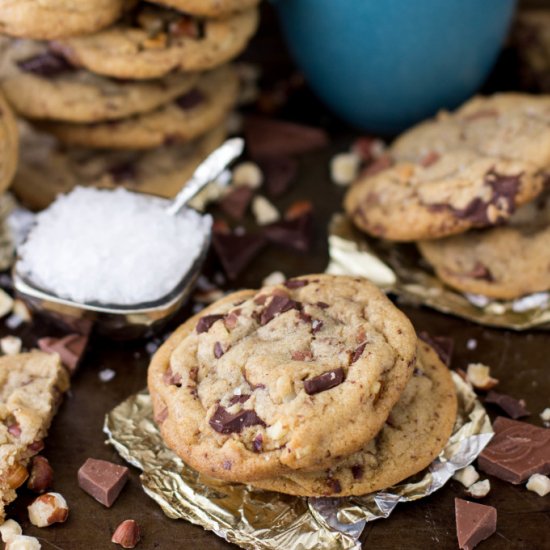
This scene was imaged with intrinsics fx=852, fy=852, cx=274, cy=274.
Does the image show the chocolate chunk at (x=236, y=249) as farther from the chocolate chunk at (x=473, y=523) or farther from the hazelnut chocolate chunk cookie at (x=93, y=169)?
the chocolate chunk at (x=473, y=523)

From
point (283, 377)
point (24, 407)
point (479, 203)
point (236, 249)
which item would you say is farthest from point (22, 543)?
A: point (479, 203)

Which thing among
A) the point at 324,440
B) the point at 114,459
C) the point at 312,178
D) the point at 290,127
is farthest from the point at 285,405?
the point at 290,127

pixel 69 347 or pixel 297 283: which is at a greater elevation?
pixel 297 283

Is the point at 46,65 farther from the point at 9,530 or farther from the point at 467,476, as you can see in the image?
the point at 467,476

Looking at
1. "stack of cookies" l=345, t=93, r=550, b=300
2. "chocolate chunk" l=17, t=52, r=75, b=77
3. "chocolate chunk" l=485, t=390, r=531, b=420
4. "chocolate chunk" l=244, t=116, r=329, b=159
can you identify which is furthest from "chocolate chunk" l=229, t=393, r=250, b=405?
"chocolate chunk" l=244, t=116, r=329, b=159

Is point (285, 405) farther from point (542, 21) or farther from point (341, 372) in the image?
point (542, 21)

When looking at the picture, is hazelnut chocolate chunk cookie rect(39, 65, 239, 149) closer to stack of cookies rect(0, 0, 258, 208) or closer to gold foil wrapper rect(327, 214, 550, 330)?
stack of cookies rect(0, 0, 258, 208)

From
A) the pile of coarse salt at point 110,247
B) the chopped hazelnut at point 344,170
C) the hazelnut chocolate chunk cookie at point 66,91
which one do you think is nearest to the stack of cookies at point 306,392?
the pile of coarse salt at point 110,247
